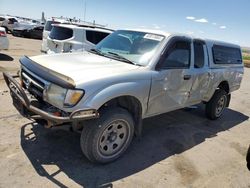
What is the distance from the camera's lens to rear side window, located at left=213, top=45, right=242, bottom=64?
6.19 meters

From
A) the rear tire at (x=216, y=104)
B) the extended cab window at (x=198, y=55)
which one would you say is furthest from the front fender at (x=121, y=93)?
the rear tire at (x=216, y=104)

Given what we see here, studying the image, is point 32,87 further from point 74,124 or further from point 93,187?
point 93,187

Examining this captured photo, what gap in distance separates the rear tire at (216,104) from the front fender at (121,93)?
284 centimetres

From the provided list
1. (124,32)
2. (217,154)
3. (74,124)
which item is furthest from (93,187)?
(124,32)

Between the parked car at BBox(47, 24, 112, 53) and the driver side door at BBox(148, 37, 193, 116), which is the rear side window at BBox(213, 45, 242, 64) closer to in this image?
the driver side door at BBox(148, 37, 193, 116)

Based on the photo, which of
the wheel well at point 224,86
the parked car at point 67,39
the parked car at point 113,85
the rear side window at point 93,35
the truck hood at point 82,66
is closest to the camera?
the parked car at point 113,85

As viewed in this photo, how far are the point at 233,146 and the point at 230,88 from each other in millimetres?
2078

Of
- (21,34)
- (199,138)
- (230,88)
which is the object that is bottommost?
(21,34)

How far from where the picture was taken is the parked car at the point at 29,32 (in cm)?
2443

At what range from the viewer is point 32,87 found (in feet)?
12.9

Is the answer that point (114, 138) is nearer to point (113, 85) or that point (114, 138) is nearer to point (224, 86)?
point (113, 85)

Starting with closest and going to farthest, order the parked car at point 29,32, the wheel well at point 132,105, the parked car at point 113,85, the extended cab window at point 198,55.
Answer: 1. the parked car at point 113,85
2. the wheel well at point 132,105
3. the extended cab window at point 198,55
4. the parked car at point 29,32

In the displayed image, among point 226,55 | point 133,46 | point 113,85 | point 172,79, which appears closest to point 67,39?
point 226,55

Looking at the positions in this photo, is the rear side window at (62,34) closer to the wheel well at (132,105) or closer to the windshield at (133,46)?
the windshield at (133,46)
